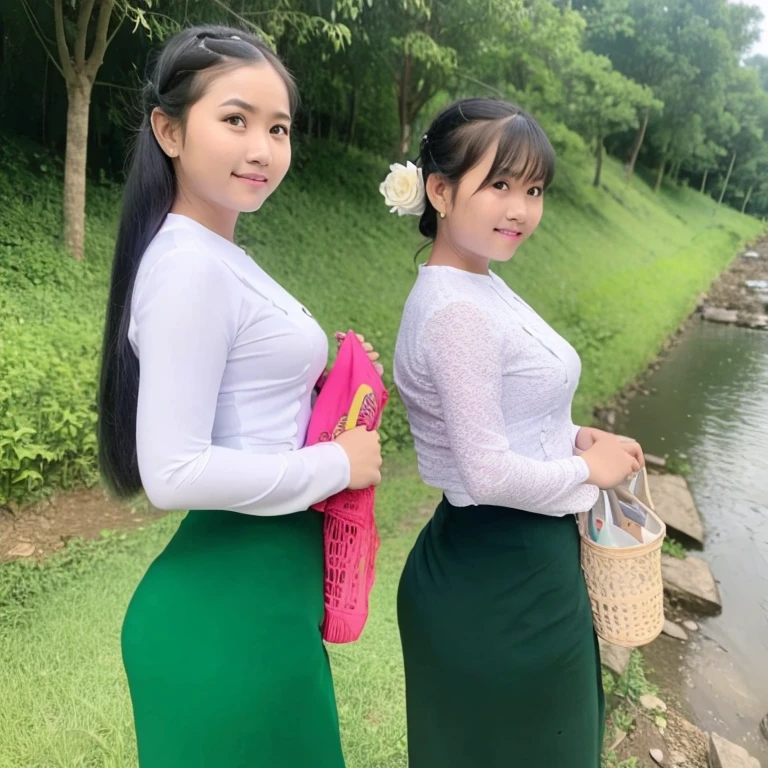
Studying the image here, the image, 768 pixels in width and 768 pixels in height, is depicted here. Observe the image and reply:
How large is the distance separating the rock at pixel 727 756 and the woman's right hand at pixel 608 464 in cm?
199

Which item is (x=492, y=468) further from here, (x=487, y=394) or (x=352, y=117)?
(x=352, y=117)

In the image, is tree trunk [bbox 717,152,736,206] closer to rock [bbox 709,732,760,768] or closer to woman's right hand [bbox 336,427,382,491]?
rock [bbox 709,732,760,768]

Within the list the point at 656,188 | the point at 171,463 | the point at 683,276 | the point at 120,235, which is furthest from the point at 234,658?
the point at 656,188

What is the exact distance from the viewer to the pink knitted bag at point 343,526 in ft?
3.83

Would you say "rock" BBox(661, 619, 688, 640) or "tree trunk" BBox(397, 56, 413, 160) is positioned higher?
"tree trunk" BBox(397, 56, 413, 160)

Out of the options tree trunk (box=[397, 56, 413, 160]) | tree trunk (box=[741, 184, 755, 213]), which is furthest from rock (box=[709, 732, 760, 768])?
tree trunk (box=[741, 184, 755, 213])

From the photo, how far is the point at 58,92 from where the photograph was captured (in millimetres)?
5867

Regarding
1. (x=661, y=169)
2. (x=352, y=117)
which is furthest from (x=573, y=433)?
(x=661, y=169)

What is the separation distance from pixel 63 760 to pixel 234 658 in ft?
4.13

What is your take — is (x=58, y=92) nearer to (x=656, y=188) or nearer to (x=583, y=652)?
(x=583, y=652)

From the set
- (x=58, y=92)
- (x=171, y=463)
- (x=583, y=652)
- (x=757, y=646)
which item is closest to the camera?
(x=171, y=463)

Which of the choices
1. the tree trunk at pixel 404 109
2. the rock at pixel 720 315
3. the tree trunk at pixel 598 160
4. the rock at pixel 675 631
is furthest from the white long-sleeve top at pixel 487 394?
the tree trunk at pixel 598 160

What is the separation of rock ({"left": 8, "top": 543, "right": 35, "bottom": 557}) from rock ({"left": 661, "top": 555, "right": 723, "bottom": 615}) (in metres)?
3.50

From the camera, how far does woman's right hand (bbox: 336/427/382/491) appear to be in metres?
1.12
